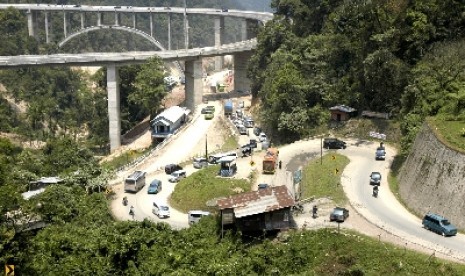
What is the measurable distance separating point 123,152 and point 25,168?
1032 inches

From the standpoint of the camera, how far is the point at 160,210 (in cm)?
4419

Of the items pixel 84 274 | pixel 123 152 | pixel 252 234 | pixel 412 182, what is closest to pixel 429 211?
pixel 412 182

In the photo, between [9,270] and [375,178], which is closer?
[9,270]

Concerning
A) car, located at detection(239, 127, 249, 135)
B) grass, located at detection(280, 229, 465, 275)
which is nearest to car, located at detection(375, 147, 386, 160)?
grass, located at detection(280, 229, 465, 275)

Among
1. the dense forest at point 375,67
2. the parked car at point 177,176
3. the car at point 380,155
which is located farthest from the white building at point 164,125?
the car at point 380,155

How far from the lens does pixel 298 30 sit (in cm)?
9144

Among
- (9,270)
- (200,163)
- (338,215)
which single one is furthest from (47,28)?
(338,215)

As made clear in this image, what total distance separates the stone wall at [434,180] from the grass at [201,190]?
44.9ft

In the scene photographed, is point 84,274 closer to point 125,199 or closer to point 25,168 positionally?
point 125,199

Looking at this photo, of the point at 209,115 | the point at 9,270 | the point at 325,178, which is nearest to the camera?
the point at 9,270

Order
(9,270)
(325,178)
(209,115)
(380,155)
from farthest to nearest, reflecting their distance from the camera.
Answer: (209,115) < (380,155) < (325,178) < (9,270)

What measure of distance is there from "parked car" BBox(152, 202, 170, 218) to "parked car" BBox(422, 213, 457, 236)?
1937 cm

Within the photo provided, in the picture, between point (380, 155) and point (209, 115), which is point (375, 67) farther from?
point (209, 115)

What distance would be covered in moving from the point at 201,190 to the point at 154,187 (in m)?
5.28
